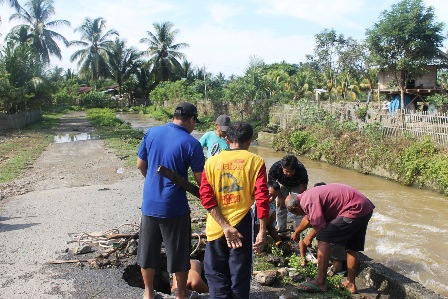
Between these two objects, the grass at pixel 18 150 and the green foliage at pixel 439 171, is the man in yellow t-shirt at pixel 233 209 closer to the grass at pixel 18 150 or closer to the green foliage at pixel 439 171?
the grass at pixel 18 150

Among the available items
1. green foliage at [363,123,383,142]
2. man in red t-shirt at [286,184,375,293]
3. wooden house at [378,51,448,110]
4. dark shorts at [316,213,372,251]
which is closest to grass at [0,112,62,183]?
man in red t-shirt at [286,184,375,293]

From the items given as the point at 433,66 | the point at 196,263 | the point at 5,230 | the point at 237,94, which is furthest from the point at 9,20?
the point at 196,263

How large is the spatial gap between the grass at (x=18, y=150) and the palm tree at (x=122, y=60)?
31.6 meters

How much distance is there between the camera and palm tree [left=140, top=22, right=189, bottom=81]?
52219 millimetres

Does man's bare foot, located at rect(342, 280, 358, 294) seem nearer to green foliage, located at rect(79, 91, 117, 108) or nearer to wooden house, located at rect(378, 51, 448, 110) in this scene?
wooden house, located at rect(378, 51, 448, 110)

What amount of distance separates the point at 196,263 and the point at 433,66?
25.3 m

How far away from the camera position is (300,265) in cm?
521

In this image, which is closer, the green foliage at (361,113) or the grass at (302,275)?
the grass at (302,275)

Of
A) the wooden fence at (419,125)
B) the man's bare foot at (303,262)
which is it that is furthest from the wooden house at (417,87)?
the man's bare foot at (303,262)

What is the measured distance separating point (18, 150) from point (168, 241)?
16.1 m

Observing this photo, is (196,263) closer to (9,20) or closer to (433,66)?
(433,66)

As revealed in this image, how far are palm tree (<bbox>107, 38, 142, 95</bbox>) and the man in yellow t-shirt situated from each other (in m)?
54.0

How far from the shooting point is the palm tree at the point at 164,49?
5222 cm

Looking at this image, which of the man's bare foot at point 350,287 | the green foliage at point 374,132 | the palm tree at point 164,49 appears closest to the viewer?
the man's bare foot at point 350,287
